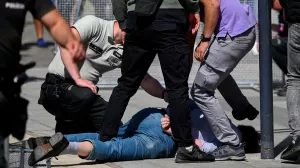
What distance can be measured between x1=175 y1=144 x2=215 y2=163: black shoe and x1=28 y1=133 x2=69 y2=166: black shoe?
3.40 feet

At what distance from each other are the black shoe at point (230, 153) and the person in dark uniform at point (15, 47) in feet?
8.21

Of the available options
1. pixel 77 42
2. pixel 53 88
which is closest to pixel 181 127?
pixel 53 88

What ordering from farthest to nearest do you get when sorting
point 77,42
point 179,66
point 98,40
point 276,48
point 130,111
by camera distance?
point 276,48 < point 130,111 < point 98,40 < point 179,66 < point 77,42

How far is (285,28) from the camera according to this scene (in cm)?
996

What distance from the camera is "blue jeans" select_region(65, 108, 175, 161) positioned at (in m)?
5.84

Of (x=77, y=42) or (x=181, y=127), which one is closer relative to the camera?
(x=77, y=42)

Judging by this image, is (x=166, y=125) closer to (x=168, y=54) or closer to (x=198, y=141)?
(x=198, y=141)

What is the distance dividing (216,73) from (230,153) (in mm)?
644

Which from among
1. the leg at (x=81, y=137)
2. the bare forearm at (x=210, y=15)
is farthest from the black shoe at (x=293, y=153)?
the leg at (x=81, y=137)

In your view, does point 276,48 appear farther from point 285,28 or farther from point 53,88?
point 53,88

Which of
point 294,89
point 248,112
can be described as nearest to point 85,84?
point 248,112

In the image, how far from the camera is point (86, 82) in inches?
245

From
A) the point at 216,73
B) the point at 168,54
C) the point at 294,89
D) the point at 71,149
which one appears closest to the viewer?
the point at 71,149

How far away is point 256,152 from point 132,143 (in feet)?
3.84
